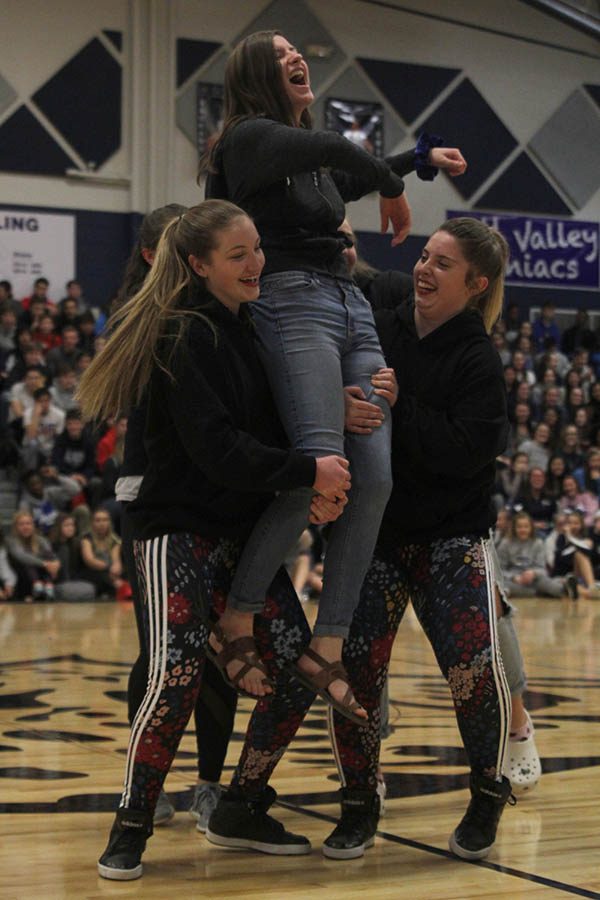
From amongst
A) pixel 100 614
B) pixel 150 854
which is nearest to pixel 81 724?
pixel 150 854

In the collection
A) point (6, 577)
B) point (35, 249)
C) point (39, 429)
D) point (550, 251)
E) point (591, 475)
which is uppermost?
point (550, 251)

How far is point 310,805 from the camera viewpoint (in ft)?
13.2

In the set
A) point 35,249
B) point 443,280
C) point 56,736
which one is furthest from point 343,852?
point 35,249

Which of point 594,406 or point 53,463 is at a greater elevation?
point 594,406

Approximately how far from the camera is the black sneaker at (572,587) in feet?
45.9

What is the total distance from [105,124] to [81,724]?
43.2 feet

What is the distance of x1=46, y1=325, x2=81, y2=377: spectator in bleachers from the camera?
14312 millimetres

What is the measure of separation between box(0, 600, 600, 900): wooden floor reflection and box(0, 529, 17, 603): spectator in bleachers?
4894mm

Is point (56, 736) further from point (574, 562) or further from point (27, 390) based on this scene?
point (574, 562)

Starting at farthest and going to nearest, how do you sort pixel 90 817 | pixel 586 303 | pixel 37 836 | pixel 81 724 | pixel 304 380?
1. pixel 586 303
2. pixel 81 724
3. pixel 90 817
4. pixel 37 836
5. pixel 304 380

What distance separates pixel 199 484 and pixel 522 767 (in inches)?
61.7

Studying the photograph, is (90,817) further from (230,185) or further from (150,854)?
(230,185)

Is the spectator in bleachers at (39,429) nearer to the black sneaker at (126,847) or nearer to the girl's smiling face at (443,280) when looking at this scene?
the girl's smiling face at (443,280)

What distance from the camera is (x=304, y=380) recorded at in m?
3.32
